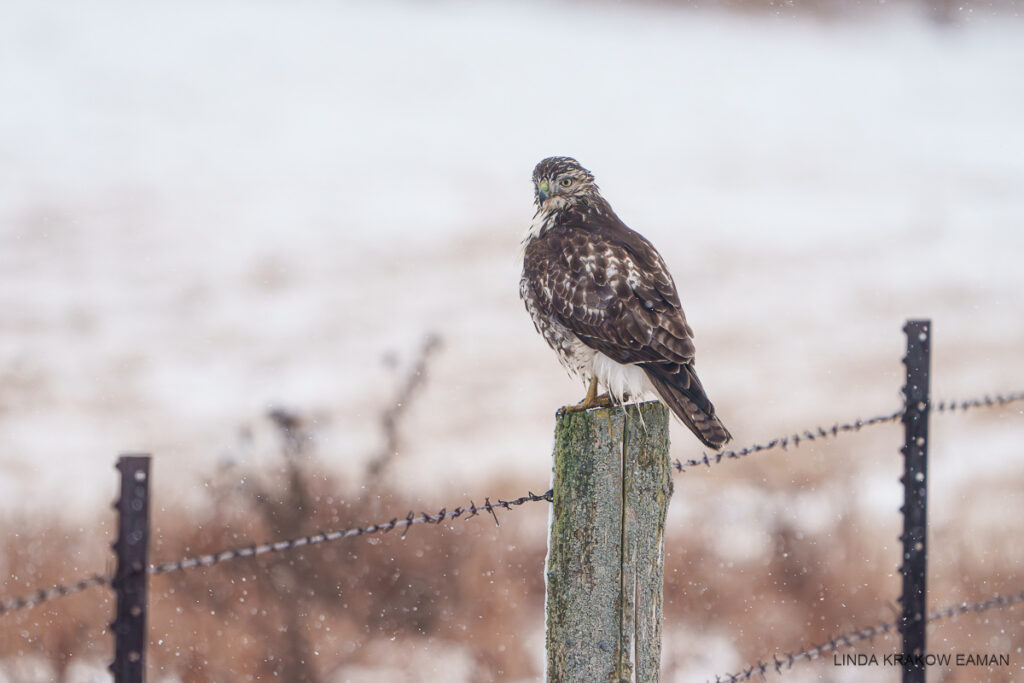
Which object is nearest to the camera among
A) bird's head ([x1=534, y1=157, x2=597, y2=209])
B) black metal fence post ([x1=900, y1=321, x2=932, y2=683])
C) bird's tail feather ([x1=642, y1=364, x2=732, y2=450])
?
bird's tail feather ([x1=642, y1=364, x2=732, y2=450])

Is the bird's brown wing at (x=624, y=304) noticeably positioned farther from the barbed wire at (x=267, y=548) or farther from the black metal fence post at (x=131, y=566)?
the black metal fence post at (x=131, y=566)

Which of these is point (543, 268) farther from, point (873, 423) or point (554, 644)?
point (554, 644)

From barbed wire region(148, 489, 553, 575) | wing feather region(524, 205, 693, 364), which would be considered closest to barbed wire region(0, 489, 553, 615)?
barbed wire region(148, 489, 553, 575)

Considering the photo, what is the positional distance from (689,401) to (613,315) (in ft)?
1.56

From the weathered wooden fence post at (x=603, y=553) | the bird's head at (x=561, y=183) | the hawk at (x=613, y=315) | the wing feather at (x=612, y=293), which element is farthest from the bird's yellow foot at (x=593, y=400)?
the bird's head at (x=561, y=183)

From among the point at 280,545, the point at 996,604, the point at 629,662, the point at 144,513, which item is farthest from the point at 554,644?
the point at 996,604

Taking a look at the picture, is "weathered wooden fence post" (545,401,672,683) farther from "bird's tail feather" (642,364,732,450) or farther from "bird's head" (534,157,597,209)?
"bird's head" (534,157,597,209)

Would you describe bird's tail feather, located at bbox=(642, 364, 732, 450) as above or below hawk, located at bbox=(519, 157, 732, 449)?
below

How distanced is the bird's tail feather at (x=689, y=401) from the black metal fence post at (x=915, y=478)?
0.73 metres

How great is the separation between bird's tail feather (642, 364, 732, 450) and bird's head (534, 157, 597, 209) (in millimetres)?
1170

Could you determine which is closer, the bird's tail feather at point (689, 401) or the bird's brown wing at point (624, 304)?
the bird's tail feather at point (689, 401)

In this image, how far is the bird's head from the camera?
13.6ft

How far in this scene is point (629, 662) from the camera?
2.41 metres

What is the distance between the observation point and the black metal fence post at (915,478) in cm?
328
